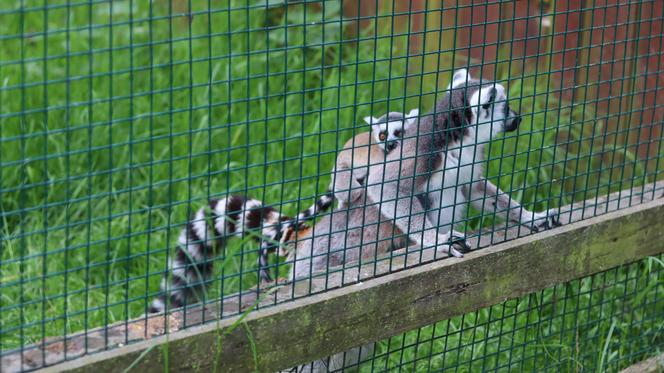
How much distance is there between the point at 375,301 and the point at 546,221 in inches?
35.0

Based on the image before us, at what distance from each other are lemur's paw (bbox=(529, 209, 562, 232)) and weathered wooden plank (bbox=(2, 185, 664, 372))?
0.05 m

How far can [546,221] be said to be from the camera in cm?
329

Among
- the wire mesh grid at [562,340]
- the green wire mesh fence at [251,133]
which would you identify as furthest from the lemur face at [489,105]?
the wire mesh grid at [562,340]

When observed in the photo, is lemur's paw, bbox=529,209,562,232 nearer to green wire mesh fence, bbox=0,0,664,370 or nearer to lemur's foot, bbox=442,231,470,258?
green wire mesh fence, bbox=0,0,664,370

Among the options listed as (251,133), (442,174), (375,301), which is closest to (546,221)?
(442,174)

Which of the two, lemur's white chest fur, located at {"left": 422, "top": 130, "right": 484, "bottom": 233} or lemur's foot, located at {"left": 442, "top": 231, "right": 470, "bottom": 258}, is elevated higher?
lemur's white chest fur, located at {"left": 422, "top": 130, "right": 484, "bottom": 233}

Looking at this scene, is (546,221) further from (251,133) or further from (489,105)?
(251,133)

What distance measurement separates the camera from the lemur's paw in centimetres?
325

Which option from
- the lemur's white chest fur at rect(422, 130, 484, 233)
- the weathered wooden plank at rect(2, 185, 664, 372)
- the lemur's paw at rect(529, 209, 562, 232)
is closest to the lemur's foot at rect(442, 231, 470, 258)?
the weathered wooden plank at rect(2, 185, 664, 372)

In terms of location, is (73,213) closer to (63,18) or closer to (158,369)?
(63,18)

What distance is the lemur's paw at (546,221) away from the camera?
10.7 ft

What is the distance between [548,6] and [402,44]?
1124 millimetres

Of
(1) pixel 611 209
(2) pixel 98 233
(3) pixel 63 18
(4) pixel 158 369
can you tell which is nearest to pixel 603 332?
(1) pixel 611 209

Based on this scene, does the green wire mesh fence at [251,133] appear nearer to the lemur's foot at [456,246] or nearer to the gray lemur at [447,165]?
the gray lemur at [447,165]
